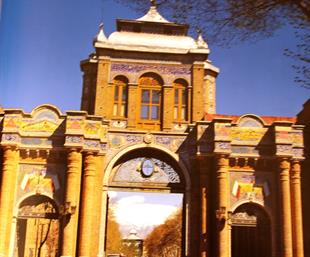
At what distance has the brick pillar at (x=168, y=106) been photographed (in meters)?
25.8

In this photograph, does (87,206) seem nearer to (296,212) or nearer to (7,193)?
(7,193)

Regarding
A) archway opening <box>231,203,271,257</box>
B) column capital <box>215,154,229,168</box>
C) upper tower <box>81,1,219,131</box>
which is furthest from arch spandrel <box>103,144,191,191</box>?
archway opening <box>231,203,271,257</box>

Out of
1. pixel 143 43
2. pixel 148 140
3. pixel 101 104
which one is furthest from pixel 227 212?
pixel 143 43

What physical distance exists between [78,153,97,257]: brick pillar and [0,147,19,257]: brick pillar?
9.17 ft

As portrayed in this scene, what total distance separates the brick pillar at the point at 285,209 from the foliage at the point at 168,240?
116 feet

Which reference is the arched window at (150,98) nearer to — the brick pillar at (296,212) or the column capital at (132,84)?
the column capital at (132,84)

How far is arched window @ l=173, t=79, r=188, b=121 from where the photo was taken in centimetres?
2639

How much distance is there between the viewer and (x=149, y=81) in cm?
2659

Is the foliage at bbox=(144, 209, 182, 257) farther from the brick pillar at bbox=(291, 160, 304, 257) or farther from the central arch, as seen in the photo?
the brick pillar at bbox=(291, 160, 304, 257)

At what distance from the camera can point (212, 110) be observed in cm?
3177

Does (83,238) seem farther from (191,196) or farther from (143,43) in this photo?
(143,43)

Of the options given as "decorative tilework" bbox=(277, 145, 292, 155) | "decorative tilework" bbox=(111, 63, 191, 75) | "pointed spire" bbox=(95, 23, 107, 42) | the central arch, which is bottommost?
the central arch

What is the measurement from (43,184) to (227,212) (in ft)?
24.4

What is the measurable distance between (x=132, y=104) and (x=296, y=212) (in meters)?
9.14
